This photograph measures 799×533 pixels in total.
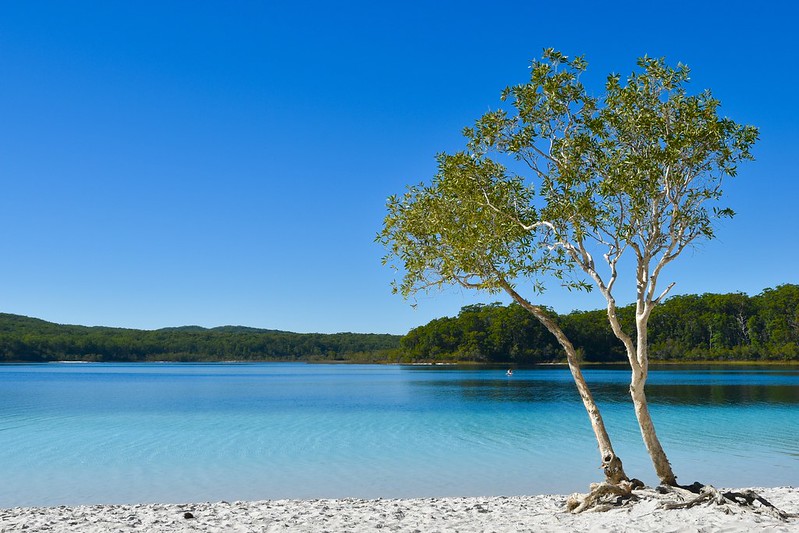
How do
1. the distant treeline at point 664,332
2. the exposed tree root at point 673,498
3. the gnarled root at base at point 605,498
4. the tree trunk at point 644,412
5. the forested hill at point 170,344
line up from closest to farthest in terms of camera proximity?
1. the exposed tree root at point 673,498
2. the gnarled root at base at point 605,498
3. the tree trunk at point 644,412
4. the distant treeline at point 664,332
5. the forested hill at point 170,344

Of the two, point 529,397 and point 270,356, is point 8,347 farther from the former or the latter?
point 529,397

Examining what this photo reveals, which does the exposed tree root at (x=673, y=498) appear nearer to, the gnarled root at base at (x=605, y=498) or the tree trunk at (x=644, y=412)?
the gnarled root at base at (x=605, y=498)

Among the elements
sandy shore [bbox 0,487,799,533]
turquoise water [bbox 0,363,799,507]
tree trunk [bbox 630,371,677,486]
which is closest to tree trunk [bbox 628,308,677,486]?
tree trunk [bbox 630,371,677,486]

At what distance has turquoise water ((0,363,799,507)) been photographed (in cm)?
1466

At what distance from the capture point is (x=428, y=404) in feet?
119

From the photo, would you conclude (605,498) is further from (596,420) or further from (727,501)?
(727,501)

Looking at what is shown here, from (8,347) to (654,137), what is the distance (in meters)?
156

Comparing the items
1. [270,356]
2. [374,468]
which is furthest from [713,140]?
[270,356]

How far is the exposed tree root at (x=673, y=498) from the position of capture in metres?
9.09

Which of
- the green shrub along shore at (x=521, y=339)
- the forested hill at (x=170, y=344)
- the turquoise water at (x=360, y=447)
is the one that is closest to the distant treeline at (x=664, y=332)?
the green shrub along shore at (x=521, y=339)

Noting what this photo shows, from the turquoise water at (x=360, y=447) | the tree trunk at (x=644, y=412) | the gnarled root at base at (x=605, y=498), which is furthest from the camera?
the turquoise water at (x=360, y=447)

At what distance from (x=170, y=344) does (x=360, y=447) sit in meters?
167

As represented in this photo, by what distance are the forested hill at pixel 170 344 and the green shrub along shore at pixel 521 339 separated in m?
0.25

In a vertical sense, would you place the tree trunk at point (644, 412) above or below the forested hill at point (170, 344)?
below
